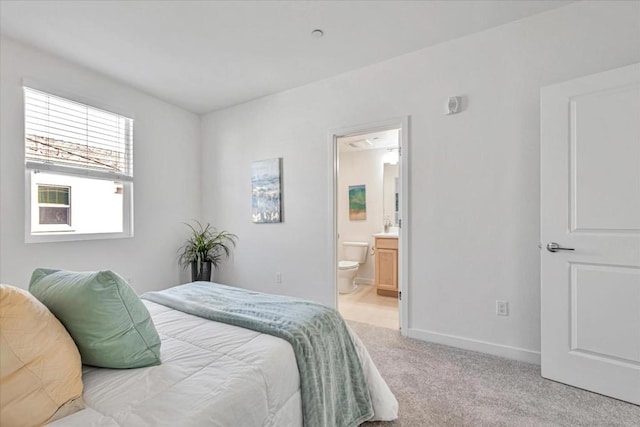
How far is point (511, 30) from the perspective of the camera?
2.17 m

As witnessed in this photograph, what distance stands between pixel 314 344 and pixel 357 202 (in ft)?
12.7

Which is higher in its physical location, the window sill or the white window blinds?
the white window blinds

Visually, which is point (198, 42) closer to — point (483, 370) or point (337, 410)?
point (337, 410)

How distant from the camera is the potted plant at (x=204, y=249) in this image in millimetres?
3480

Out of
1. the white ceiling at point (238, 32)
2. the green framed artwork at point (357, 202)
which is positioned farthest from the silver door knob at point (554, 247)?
the green framed artwork at point (357, 202)

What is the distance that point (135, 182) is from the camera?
321 cm

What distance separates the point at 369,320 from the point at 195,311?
208 cm

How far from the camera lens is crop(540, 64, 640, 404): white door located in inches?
65.2

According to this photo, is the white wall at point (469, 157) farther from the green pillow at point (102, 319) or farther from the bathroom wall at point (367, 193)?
the green pillow at point (102, 319)

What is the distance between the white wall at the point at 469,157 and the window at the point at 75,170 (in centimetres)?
188

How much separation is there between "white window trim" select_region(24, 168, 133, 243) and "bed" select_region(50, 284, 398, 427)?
79.6 inches

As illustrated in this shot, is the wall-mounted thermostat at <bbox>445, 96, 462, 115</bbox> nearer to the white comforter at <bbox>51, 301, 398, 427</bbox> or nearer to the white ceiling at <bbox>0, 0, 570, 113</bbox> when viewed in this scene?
the white ceiling at <bbox>0, 0, 570, 113</bbox>

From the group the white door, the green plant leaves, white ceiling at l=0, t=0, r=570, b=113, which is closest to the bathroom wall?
the green plant leaves

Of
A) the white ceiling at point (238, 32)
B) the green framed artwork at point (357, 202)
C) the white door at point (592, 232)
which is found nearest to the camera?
the white door at point (592, 232)
